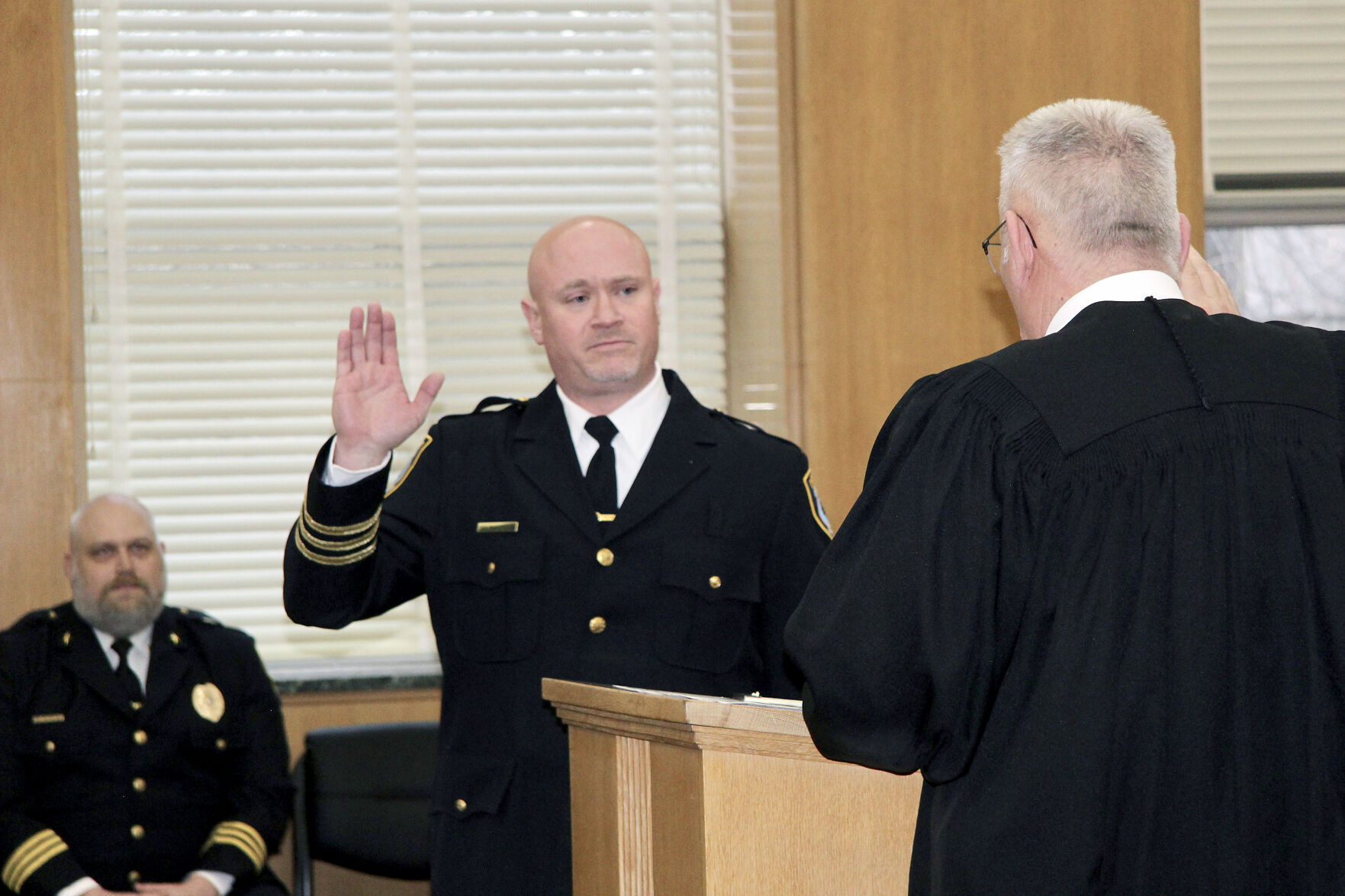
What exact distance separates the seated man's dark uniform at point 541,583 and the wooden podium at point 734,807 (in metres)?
0.69

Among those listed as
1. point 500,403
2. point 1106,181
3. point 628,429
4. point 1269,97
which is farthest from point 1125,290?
point 1269,97

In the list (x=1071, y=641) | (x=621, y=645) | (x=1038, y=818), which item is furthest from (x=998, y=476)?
(x=621, y=645)

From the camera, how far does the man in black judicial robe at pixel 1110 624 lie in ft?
4.17

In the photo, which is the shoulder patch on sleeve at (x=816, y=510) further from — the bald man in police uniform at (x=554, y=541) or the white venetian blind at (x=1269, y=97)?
the white venetian blind at (x=1269, y=97)

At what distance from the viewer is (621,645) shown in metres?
2.38

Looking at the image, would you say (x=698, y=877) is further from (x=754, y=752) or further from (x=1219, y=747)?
(x=1219, y=747)

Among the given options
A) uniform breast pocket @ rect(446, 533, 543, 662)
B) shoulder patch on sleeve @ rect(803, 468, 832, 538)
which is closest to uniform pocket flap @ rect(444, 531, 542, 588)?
uniform breast pocket @ rect(446, 533, 543, 662)

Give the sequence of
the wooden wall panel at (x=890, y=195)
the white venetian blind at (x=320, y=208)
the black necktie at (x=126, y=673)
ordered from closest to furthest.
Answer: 1. the black necktie at (x=126, y=673)
2. the wooden wall panel at (x=890, y=195)
3. the white venetian blind at (x=320, y=208)

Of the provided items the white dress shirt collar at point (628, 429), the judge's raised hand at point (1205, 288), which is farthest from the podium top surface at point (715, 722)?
the white dress shirt collar at point (628, 429)

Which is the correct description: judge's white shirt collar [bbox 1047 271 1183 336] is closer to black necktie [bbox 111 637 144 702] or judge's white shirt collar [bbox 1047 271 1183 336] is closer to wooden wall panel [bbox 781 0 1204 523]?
wooden wall panel [bbox 781 0 1204 523]

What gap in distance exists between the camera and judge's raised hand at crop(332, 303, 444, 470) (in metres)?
2.15

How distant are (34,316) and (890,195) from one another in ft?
7.73

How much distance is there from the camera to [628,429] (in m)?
2.55

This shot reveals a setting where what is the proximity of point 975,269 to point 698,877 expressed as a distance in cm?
273
